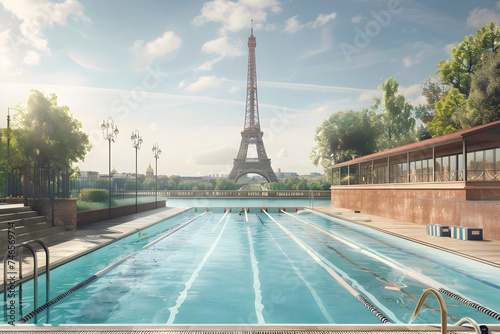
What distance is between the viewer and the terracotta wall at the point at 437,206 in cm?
1323

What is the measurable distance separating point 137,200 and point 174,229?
1050 cm

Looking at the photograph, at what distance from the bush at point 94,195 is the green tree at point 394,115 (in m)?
41.4

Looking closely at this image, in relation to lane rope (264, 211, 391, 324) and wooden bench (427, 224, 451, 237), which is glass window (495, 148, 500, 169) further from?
lane rope (264, 211, 391, 324)

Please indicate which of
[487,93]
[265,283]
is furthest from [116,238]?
[487,93]

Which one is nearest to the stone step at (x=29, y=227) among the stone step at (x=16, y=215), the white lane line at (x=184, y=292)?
the stone step at (x=16, y=215)

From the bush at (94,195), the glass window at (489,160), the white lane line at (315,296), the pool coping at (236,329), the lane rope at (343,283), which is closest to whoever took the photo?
the pool coping at (236,329)

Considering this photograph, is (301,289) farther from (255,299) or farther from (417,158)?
(417,158)

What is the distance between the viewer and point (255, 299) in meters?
7.16

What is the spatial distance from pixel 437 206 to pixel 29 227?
18.1m

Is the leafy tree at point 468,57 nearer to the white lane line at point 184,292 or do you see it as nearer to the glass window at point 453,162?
the glass window at point 453,162

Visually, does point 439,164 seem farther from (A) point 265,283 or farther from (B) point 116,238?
(B) point 116,238

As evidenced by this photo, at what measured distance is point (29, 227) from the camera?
38.5 feet

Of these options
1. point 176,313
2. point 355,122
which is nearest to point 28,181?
point 176,313

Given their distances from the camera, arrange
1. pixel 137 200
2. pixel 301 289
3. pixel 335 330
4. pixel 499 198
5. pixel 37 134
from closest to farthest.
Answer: pixel 335 330 < pixel 301 289 < pixel 499 198 < pixel 37 134 < pixel 137 200
